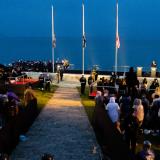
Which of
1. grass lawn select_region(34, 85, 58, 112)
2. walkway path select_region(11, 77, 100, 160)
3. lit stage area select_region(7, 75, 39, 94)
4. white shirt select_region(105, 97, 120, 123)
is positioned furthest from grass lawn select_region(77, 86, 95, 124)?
white shirt select_region(105, 97, 120, 123)

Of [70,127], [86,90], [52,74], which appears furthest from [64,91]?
[70,127]

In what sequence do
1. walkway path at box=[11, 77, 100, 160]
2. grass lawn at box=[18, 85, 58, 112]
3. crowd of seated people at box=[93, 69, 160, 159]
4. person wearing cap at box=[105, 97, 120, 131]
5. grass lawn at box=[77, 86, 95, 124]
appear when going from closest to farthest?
crowd of seated people at box=[93, 69, 160, 159]
walkway path at box=[11, 77, 100, 160]
person wearing cap at box=[105, 97, 120, 131]
grass lawn at box=[77, 86, 95, 124]
grass lawn at box=[18, 85, 58, 112]

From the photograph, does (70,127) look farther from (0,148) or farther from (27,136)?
(0,148)

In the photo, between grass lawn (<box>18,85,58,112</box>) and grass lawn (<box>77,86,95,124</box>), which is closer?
grass lawn (<box>77,86,95,124</box>)

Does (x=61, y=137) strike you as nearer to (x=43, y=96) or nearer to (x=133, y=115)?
(x=133, y=115)

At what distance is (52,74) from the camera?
4725 cm

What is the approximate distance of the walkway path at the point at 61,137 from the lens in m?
19.4

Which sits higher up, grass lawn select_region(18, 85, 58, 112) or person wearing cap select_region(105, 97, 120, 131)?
person wearing cap select_region(105, 97, 120, 131)

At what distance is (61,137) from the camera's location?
22375 millimetres

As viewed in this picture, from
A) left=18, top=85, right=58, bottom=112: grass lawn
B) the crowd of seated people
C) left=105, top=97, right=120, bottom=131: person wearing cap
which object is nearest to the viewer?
the crowd of seated people

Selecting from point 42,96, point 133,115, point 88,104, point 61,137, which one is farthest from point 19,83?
point 133,115

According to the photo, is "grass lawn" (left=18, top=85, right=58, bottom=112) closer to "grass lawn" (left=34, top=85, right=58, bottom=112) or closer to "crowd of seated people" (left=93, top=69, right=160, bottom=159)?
"grass lawn" (left=34, top=85, right=58, bottom=112)

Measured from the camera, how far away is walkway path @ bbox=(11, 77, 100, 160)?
63.6 ft

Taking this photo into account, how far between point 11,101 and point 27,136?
169 centimetres
